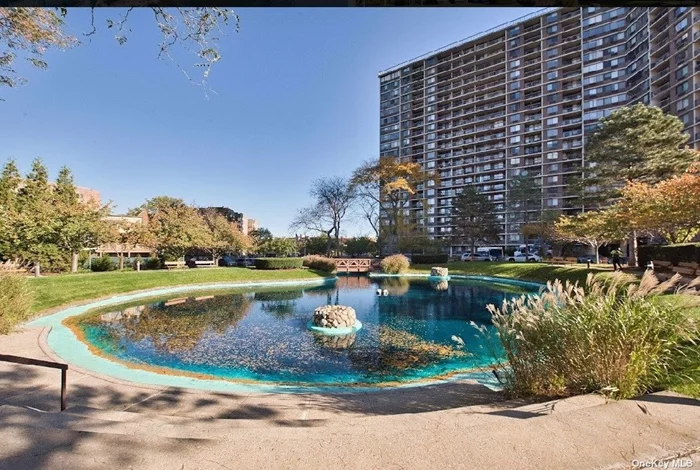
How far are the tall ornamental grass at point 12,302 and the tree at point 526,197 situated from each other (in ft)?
162

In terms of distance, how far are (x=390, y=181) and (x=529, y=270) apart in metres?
19.5

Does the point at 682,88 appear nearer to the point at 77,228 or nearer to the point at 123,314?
the point at 123,314

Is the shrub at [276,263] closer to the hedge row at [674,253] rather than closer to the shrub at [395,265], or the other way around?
the shrub at [395,265]

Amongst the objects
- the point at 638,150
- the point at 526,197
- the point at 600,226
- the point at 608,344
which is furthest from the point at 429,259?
the point at 608,344

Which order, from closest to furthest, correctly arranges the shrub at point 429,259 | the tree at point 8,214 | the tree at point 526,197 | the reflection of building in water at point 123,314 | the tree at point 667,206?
1. the reflection of building in water at point 123,314
2. the tree at point 667,206
3. the tree at point 8,214
4. the shrub at point 429,259
5. the tree at point 526,197

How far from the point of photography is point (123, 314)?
12922 millimetres

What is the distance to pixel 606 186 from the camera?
94.4 ft

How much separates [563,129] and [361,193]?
1530 inches

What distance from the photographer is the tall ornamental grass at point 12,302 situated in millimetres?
8367

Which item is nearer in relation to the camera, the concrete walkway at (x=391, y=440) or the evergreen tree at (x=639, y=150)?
the concrete walkway at (x=391, y=440)

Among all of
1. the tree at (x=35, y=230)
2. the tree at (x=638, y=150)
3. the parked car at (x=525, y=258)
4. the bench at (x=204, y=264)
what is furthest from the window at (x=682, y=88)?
the tree at (x=35, y=230)

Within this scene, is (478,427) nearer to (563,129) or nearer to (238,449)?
(238,449)

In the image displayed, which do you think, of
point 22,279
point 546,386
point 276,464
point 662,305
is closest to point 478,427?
point 276,464

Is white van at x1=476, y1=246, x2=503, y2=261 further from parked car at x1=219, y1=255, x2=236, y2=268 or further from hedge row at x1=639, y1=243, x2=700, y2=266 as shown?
parked car at x1=219, y1=255, x2=236, y2=268
